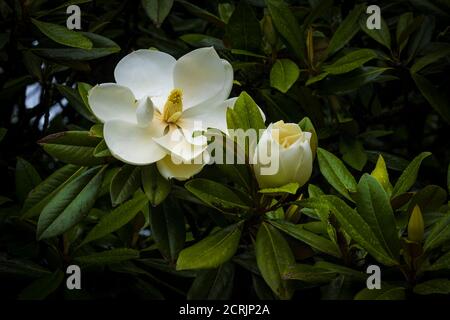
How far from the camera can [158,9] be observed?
1.30 meters

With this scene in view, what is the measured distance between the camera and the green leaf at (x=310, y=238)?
0.98m

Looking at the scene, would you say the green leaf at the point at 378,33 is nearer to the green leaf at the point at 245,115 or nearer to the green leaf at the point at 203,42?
the green leaf at the point at 203,42

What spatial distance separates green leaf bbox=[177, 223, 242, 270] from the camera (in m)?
0.93

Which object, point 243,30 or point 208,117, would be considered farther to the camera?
point 243,30

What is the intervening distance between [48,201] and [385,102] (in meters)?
1.10

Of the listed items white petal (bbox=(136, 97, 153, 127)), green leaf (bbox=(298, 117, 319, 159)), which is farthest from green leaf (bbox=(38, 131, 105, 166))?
green leaf (bbox=(298, 117, 319, 159))

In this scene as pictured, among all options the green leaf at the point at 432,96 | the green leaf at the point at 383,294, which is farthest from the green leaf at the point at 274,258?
the green leaf at the point at 432,96

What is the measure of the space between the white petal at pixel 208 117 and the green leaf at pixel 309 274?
23cm

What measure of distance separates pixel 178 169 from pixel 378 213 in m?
0.29

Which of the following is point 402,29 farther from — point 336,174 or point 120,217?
point 120,217

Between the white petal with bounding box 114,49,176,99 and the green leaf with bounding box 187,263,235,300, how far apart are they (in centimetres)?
30

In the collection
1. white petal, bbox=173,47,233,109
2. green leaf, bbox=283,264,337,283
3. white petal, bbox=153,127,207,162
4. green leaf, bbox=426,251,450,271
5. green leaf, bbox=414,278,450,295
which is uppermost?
white petal, bbox=173,47,233,109

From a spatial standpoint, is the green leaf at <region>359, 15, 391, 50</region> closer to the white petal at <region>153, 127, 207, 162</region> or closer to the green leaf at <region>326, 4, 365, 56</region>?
the green leaf at <region>326, 4, 365, 56</region>

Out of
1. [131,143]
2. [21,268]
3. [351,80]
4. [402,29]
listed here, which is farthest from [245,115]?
[402,29]
